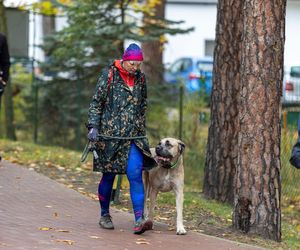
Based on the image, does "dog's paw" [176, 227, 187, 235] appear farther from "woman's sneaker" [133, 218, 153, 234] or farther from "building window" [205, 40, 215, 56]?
"building window" [205, 40, 215, 56]

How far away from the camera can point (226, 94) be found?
11336mm

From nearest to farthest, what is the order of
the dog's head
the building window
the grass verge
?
1. the dog's head
2. the grass verge
3. the building window

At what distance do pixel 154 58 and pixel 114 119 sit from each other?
12.6 metres

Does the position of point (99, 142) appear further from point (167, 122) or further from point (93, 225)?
point (167, 122)

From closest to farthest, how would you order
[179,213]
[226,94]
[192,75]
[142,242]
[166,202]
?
[142,242] → [179,213] → [166,202] → [226,94] → [192,75]

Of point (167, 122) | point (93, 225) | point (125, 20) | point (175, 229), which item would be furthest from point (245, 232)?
point (125, 20)

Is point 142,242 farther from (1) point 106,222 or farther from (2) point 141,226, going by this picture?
(1) point 106,222

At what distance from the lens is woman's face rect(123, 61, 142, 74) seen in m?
8.46

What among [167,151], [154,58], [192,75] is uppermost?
[154,58]

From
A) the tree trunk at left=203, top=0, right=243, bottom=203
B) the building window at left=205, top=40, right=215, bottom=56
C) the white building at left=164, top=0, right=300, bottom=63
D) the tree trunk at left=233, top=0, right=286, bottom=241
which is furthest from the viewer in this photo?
the building window at left=205, top=40, right=215, bottom=56

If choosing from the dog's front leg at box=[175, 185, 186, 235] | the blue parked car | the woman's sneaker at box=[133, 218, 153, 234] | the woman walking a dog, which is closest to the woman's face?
the woman walking a dog

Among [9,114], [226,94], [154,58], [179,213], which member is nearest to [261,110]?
[179,213]

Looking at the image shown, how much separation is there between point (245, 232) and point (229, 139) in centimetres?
231

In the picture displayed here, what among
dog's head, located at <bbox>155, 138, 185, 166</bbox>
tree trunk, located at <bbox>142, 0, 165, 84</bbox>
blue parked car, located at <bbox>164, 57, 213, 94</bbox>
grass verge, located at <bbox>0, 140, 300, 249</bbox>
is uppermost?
tree trunk, located at <bbox>142, 0, 165, 84</bbox>
